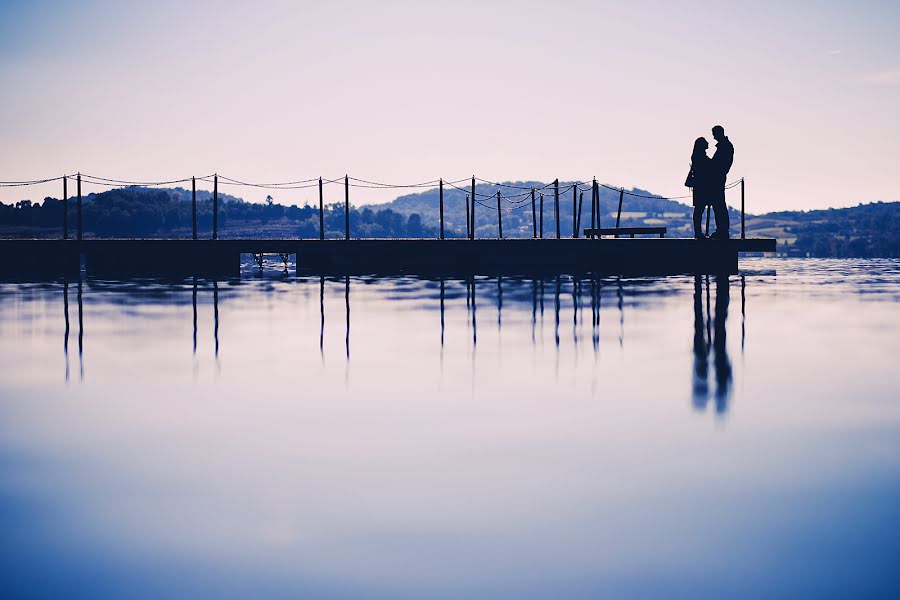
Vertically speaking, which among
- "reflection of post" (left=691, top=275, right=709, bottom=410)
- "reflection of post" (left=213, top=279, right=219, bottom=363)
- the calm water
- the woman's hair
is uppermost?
the woman's hair

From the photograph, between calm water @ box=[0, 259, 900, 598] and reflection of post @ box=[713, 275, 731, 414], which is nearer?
calm water @ box=[0, 259, 900, 598]

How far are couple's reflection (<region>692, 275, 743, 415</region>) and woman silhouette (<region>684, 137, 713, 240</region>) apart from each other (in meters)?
8.72

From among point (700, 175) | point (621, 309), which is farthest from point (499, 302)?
point (700, 175)

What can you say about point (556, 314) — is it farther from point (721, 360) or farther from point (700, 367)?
point (700, 367)

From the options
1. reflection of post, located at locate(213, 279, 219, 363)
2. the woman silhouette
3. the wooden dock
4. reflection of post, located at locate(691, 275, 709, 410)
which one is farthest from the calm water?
the wooden dock

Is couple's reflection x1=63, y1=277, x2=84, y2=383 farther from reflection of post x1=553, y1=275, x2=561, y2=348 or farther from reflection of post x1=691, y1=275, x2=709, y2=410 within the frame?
reflection of post x1=691, y1=275, x2=709, y2=410

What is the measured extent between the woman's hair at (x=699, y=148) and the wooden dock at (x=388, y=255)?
337cm

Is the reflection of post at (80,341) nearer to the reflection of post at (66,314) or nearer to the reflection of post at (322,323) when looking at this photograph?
the reflection of post at (66,314)

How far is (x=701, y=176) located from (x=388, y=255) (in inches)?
419

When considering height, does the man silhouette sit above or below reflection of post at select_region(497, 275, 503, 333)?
above

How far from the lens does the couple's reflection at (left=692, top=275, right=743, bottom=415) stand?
804 cm

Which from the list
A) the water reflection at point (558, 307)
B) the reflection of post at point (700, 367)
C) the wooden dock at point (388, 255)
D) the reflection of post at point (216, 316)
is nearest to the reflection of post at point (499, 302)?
the water reflection at point (558, 307)

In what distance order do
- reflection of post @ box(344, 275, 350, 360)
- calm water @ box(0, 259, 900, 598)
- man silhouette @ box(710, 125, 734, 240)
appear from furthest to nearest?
1. man silhouette @ box(710, 125, 734, 240)
2. reflection of post @ box(344, 275, 350, 360)
3. calm water @ box(0, 259, 900, 598)

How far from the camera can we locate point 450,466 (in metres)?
5.74
